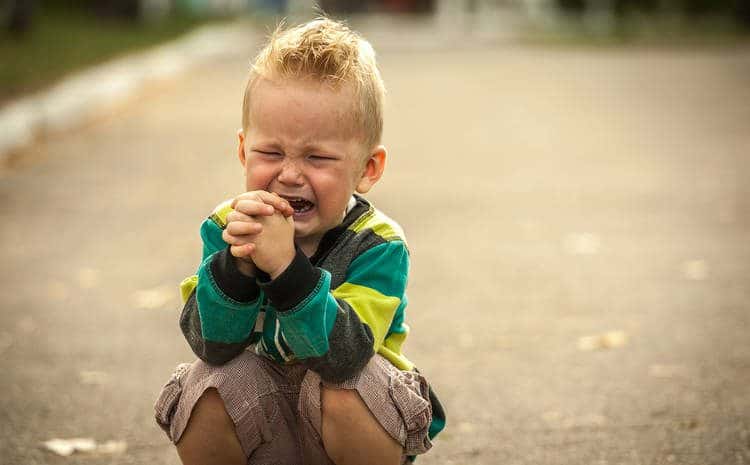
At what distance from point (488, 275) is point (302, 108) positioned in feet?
11.1

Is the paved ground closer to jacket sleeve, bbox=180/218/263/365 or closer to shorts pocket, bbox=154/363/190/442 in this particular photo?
shorts pocket, bbox=154/363/190/442

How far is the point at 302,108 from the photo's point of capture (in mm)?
2521

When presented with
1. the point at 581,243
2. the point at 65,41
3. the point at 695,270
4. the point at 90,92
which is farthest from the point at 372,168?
the point at 65,41

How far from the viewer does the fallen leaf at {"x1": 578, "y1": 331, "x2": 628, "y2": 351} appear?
456cm

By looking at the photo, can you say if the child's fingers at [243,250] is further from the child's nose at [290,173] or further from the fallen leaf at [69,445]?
the fallen leaf at [69,445]

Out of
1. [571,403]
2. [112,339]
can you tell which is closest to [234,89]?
[112,339]

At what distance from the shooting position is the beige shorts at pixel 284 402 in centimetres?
254

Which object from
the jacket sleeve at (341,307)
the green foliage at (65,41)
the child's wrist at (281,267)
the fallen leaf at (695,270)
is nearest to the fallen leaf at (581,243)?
the fallen leaf at (695,270)

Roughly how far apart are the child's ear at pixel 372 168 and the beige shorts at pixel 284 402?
15.8 inches

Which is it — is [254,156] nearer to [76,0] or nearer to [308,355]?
[308,355]

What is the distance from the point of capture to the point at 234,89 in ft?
46.0

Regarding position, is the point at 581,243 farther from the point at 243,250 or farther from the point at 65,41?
the point at 65,41

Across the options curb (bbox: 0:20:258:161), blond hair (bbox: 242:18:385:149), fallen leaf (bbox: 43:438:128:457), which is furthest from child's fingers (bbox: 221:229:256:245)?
curb (bbox: 0:20:258:161)

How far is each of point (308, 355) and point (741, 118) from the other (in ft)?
35.1
